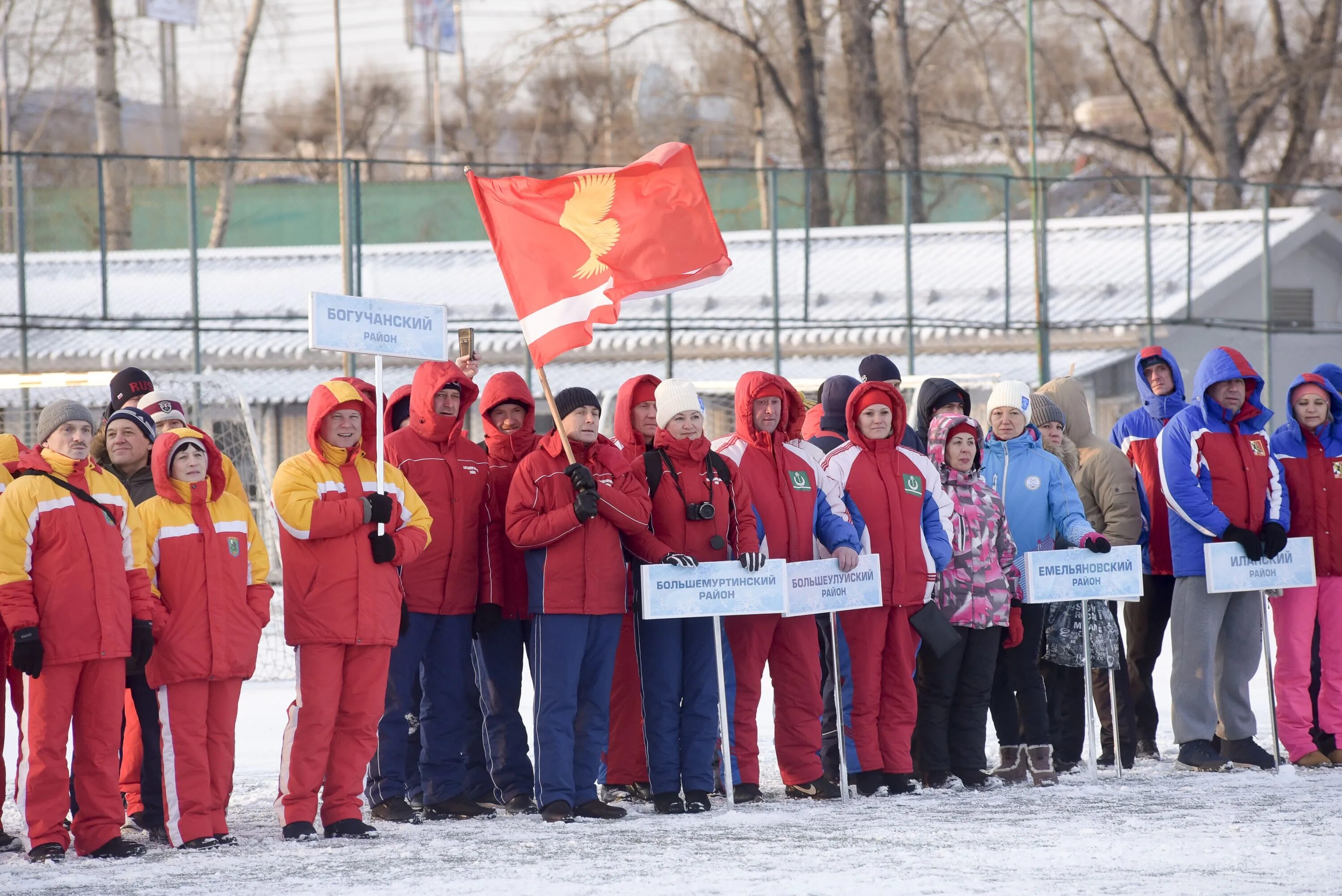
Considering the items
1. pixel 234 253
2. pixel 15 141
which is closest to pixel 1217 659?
pixel 234 253

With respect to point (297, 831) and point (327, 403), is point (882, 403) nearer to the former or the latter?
point (327, 403)

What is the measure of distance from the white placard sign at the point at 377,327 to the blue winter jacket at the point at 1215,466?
11.7 feet

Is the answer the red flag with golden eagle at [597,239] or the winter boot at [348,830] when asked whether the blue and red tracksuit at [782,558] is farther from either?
the winter boot at [348,830]

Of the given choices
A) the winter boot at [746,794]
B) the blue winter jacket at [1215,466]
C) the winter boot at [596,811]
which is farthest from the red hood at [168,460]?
the blue winter jacket at [1215,466]

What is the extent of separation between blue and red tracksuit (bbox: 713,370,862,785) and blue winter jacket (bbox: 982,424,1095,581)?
93 cm

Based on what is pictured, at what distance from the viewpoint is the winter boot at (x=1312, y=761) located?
8.55 m

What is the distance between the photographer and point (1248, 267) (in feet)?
72.9

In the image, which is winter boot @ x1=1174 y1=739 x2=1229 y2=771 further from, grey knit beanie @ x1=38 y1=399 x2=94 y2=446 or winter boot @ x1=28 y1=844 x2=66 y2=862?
grey knit beanie @ x1=38 y1=399 x2=94 y2=446

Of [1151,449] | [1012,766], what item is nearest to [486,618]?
[1012,766]

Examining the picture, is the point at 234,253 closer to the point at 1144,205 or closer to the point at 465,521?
the point at 1144,205

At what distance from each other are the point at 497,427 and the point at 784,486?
52.0 inches

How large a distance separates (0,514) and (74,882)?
4.62ft

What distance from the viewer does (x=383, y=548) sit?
23.1ft

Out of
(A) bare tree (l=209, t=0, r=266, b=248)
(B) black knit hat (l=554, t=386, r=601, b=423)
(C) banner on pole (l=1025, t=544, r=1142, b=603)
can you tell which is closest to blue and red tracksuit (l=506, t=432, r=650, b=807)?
(B) black knit hat (l=554, t=386, r=601, b=423)
